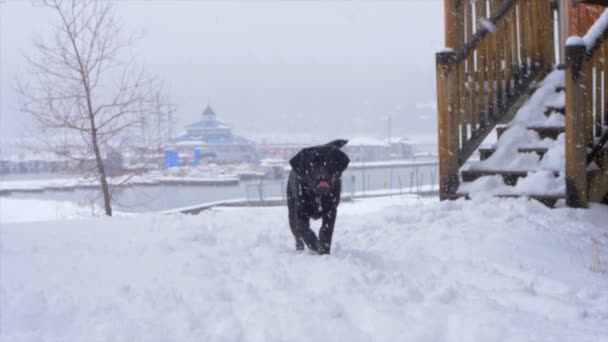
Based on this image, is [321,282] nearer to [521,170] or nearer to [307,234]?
[307,234]

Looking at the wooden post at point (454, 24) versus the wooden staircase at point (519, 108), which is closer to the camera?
the wooden staircase at point (519, 108)

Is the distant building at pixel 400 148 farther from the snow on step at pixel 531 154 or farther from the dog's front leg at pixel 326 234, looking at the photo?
the dog's front leg at pixel 326 234

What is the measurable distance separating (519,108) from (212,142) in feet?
331

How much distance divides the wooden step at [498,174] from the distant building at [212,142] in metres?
98.1

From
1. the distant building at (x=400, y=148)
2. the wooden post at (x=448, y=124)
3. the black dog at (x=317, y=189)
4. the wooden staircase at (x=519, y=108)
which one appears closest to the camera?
the black dog at (x=317, y=189)

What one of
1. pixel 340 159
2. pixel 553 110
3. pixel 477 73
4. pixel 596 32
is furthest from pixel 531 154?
pixel 340 159

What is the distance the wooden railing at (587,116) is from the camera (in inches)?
198

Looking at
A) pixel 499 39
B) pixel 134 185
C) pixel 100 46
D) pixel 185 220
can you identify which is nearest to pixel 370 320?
pixel 185 220

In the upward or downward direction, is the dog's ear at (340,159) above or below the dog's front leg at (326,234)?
above

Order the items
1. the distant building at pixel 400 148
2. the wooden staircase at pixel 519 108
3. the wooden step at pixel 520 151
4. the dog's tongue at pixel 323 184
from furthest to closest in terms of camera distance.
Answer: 1. the distant building at pixel 400 148
2. the wooden step at pixel 520 151
3. the wooden staircase at pixel 519 108
4. the dog's tongue at pixel 323 184

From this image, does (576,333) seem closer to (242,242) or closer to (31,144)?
(242,242)

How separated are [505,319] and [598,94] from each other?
4.07 metres

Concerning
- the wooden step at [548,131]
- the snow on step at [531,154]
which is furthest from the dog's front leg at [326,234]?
the wooden step at [548,131]

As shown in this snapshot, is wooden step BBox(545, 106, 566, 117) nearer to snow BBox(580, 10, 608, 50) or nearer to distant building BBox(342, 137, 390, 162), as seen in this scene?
snow BBox(580, 10, 608, 50)
